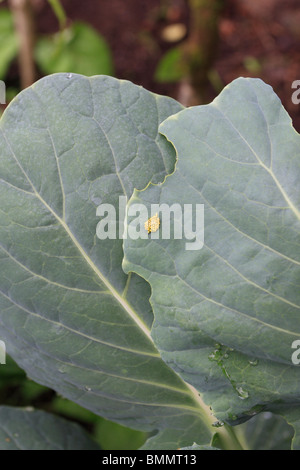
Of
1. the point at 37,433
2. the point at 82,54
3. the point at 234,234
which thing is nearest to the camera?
the point at 234,234

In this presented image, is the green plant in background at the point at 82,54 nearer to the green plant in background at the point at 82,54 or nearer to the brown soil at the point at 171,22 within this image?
the green plant in background at the point at 82,54

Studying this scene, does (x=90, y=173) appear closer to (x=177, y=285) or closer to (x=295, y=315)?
(x=177, y=285)

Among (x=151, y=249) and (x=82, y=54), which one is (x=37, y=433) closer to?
(x=151, y=249)

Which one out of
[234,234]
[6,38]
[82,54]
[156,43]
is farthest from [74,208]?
[156,43]

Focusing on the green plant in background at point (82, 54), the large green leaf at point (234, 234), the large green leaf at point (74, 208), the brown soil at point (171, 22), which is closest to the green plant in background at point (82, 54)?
the green plant in background at point (82, 54)

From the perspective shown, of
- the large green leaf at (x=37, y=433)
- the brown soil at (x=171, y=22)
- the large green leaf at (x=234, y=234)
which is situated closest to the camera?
the large green leaf at (x=234, y=234)

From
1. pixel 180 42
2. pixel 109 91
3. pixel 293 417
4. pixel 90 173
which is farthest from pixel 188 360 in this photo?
pixel 180 42
